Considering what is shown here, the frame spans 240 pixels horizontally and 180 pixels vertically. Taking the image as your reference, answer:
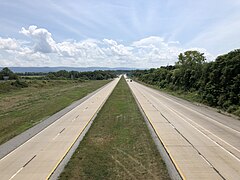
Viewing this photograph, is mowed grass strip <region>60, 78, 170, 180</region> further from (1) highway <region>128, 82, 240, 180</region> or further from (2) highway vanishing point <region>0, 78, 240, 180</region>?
(1) highway <region>128, 82, 240, 180</region>

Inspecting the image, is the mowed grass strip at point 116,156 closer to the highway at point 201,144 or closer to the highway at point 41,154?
the highway at point 41,154

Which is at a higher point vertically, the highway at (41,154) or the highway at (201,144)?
the highway at (201,144)

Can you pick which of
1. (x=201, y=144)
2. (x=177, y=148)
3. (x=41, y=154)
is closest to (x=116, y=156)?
(x=177, y=148)

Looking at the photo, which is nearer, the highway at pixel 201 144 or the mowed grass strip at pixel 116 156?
the mowed grass strip at pixel 116 156

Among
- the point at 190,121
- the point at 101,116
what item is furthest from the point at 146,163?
the point at 101,116

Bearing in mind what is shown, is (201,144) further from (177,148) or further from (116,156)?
(116,156)

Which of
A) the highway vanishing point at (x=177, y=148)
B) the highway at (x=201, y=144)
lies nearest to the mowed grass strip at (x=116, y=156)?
Result: the highway vanishing point at (x=177, y=148)

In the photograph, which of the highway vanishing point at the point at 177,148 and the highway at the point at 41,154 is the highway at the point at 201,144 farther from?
the highway at the point at 41,154
